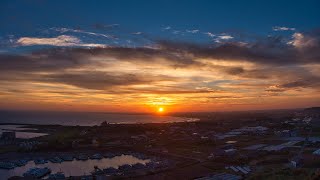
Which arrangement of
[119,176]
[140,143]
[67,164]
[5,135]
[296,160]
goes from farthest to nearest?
[5,135] < [140,143] < [67,164] < [296,160] < [119,176]

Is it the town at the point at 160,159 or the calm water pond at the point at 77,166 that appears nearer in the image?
the town at the point at 160,159

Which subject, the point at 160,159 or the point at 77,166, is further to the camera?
the point at 160,159

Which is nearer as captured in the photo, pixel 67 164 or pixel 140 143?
pixel 67 164

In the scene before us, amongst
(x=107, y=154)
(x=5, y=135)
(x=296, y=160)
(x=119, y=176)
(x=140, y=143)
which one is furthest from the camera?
(x=5, y=135)

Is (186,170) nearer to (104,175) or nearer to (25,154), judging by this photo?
(104,175)

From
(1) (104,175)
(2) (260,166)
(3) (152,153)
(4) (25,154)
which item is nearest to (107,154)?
(3) (152,153)

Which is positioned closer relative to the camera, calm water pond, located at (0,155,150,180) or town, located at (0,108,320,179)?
town, located at (0,108,320,179)
